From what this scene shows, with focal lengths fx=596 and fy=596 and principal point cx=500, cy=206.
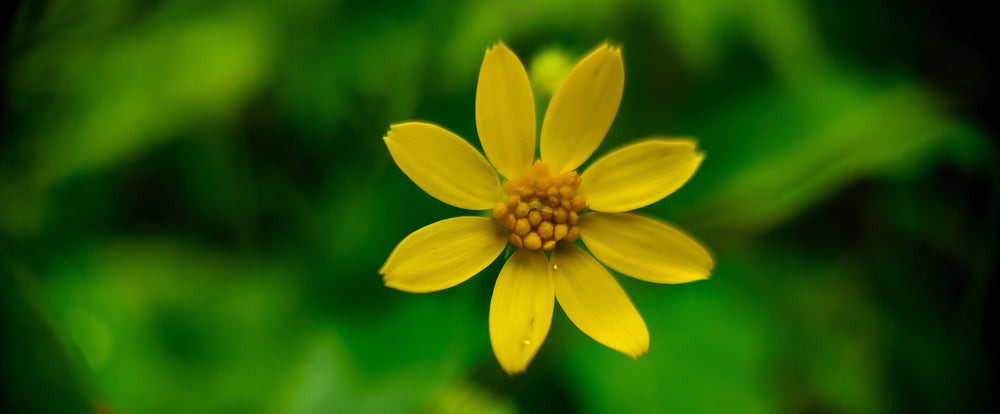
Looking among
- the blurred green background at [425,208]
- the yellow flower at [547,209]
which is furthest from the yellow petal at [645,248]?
the blurred green background at [425,208]

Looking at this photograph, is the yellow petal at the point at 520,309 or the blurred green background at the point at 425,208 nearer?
the yellow petal at the point at 520,309

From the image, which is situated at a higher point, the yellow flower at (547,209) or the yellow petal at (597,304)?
the yellow flower at (547,209)

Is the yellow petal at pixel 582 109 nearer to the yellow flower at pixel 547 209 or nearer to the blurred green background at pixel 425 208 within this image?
the yellow flower at pixel 547 209

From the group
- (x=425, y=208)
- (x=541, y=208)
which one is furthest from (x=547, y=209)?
(x=425, y=208)

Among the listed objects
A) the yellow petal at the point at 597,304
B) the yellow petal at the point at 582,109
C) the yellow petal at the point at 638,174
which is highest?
the yellow petal at the point at 582,109

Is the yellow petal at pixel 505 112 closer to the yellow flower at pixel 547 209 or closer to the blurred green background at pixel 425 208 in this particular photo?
the yellow flower at pixel 547 209

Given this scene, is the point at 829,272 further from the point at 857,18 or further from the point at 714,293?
the point at 857,18

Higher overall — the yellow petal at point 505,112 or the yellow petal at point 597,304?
the yellow petal at point 505,112
